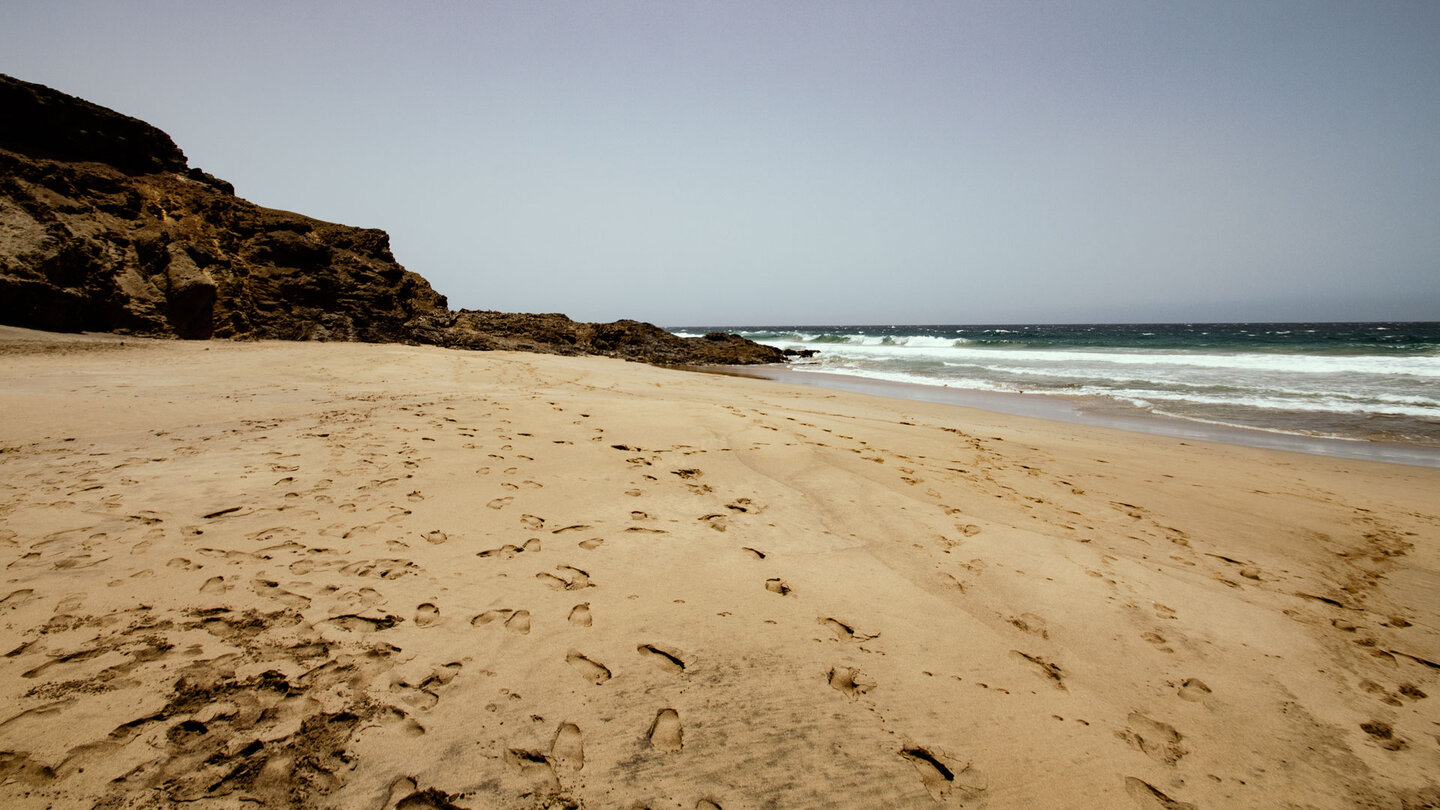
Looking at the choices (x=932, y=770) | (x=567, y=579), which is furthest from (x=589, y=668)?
(x=932, y=770)

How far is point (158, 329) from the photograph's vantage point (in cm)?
1095

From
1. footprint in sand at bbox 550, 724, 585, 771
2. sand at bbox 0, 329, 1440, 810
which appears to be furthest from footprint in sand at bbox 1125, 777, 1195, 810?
footprint in sand at bbox 550, 724, 585, 771

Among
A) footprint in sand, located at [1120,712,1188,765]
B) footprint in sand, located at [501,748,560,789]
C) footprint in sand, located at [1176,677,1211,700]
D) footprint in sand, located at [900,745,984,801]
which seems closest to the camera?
footprint in sand, located at [501,748,560,789]

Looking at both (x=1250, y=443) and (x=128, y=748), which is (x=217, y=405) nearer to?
(x=128, y=748)

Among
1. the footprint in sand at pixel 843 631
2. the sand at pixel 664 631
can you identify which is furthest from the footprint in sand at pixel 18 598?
the footprint in sand at pixel 843 631

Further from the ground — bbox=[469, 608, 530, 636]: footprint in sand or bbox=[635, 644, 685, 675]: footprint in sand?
bbox=[469, 608, 530, 636]: footprint in sand

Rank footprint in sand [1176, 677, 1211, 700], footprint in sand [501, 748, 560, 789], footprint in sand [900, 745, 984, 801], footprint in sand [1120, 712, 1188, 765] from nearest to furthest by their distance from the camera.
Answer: footprint in sand [501, 748, 560, 789] < footprint in sand [900, 745, 984, 801] < footprint in sand [1120, 712, 1188, 765] < footprint in sand [1176, 677, 1211, 700]

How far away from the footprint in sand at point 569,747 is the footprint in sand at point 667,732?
22cm

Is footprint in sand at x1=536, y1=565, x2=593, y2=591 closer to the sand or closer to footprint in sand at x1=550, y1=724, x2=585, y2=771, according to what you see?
the sand

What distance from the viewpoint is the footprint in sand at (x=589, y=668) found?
2006 mm

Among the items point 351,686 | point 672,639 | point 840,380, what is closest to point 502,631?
point 351,686

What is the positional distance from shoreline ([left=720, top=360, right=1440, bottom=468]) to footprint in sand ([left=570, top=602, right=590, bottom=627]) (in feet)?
32.0

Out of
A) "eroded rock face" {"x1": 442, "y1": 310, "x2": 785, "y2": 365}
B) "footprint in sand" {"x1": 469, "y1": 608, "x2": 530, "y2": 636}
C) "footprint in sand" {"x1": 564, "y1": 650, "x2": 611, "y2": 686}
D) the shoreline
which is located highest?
"eroded rock face" {"x1": 442, "y1": 310, "x2": 785, "y2": 365}

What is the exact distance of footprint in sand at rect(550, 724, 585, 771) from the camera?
164 cm
